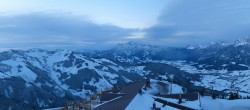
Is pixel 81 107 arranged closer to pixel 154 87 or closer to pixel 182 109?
pixel 154 87

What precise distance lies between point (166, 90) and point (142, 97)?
102 ft

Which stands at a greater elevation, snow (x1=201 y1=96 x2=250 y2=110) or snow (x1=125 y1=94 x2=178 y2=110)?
snow (x1=125 y1=94 x2=178 y2=110)

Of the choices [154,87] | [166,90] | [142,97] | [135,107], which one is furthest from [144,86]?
[135,107]

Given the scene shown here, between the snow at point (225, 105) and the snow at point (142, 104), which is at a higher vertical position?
the snow at point (142, 104)

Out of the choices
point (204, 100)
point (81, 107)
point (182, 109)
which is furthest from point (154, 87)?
point (182, 109)

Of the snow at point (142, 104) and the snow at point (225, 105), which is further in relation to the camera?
the snow at point (225, 105)

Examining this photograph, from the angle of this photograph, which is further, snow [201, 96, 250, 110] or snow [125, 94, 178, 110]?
snow [201, 96, 250, 110]

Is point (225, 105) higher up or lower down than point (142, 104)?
lower down

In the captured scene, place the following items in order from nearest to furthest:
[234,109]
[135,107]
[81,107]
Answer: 1. [135,107]
2. [234,109]
3. [81,107]

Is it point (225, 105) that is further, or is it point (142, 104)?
point (225, 105)

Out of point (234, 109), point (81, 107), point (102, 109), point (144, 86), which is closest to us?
point (102, 109)

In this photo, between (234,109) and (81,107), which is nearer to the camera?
(234,109)

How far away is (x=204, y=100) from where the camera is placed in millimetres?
81375

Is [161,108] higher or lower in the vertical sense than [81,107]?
higher
